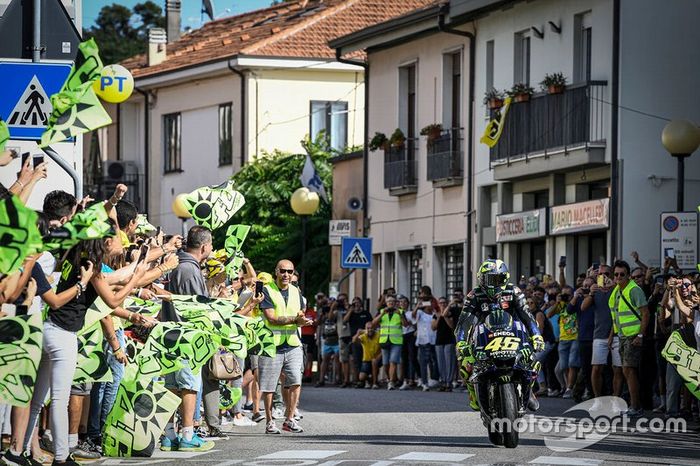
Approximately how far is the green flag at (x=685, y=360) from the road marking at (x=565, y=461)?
13.6 ft

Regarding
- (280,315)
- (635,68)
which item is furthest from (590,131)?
(280,315)

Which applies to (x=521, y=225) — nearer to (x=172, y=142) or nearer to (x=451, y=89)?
(x=451, y=89)

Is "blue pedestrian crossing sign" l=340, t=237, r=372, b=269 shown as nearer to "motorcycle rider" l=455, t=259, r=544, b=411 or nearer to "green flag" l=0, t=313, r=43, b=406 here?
"motorcycle rider" l=455, t=259, r=544, b=411

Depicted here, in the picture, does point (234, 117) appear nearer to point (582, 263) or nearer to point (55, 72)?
point (582, 263)

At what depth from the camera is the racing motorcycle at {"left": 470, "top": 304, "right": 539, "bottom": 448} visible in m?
15.9

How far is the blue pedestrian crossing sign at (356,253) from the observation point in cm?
3772

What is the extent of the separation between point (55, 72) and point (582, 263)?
2033cm

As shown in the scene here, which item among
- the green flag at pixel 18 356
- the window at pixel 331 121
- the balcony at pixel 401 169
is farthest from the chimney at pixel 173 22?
the green flag at pixel 18 356

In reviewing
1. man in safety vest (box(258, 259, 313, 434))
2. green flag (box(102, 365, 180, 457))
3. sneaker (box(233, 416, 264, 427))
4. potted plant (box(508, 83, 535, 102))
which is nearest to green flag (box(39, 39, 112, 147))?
green flag (box(102, 365, 180, 457))

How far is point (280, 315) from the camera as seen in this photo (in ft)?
61.9

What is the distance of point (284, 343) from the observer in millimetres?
18922

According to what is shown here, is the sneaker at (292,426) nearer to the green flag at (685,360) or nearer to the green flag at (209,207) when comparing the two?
the green flag at (209,207)

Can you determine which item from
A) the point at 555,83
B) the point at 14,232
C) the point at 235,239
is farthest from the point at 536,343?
the point at 555,83

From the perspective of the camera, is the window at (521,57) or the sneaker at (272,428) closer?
the sneaker at (272,428)
